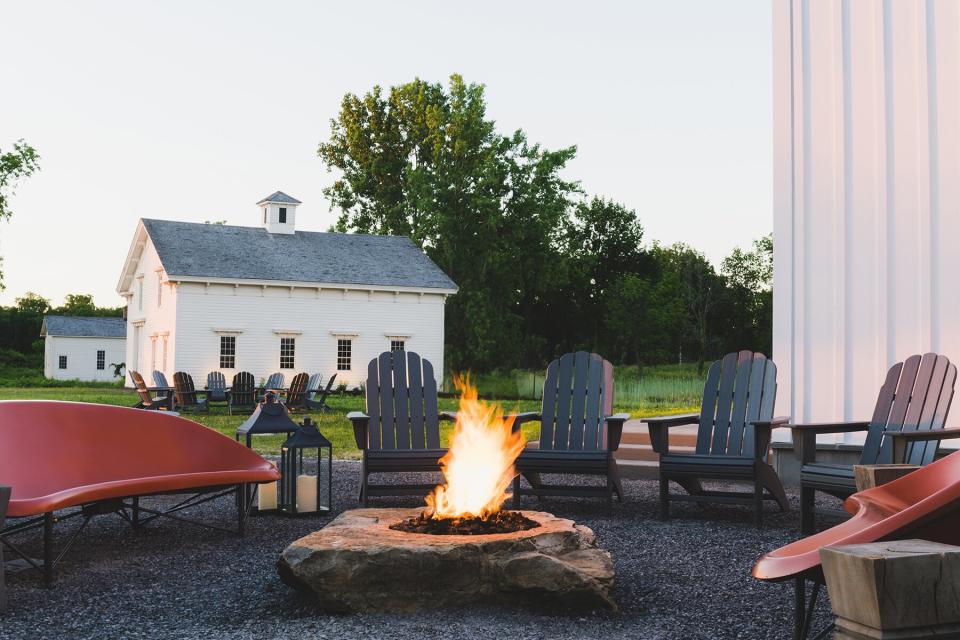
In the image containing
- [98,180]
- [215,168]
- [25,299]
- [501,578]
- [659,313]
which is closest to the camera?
[501,578]

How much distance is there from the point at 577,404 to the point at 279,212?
2209 cm

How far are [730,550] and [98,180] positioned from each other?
61.9ft

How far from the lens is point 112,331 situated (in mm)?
43875

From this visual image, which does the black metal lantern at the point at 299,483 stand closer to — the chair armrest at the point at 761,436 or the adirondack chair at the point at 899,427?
the chair armrest at the point at 761,436

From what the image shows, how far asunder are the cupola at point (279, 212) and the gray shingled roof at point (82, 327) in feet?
62.2

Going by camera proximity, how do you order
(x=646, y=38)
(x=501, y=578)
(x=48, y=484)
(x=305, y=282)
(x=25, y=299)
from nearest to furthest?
(x=501, y=578) < (x=48, y=484) < (x=646, y=38) < (x=305, y=282) < (x=25, y=299)

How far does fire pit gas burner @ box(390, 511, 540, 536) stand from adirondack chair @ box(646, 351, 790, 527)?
179 cm

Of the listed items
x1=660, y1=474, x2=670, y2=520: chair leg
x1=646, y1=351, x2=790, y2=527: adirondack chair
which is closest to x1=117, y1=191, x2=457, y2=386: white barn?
x1=646, y1=351, x2=790, y2=527: adirondack chair

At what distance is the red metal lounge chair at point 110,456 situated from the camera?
440cm

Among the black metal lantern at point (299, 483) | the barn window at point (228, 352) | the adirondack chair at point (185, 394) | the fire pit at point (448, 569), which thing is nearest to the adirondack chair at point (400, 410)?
the black metal lantern at point (299, 483)

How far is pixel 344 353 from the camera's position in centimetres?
2559

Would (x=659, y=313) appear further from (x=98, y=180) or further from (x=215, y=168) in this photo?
(x=98, y=180)

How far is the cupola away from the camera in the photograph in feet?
87.1

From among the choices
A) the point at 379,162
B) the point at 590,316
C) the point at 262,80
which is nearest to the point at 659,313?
the point at 590,316
